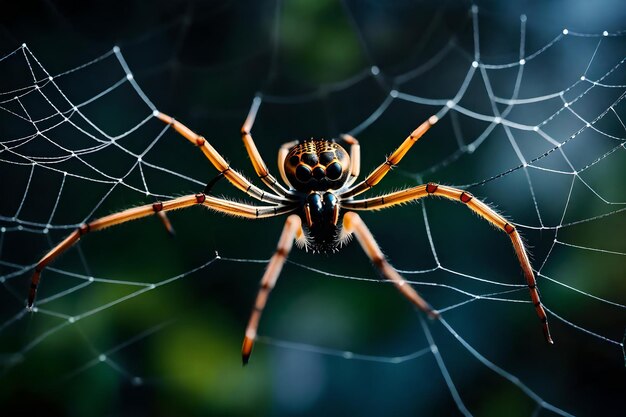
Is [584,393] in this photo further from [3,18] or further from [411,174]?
[3,18]

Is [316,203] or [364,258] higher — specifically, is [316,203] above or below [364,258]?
below

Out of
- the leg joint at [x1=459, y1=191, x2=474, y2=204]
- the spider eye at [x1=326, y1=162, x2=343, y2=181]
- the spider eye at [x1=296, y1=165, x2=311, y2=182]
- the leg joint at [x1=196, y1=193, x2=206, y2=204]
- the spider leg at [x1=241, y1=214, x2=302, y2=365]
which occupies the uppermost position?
the spider eye at [x1=326, y1=162, x2=343, y2=181]

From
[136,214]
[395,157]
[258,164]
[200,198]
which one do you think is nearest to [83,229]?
[136,214]

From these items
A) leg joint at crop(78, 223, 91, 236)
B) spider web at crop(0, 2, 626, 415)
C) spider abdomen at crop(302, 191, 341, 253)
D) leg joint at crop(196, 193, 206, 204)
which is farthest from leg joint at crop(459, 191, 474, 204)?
spider web at crop(0, 2, 626, 415)

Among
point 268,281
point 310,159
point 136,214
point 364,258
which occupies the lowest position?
point 268,281

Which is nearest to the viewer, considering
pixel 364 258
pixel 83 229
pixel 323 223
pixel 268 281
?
pixel 268 281

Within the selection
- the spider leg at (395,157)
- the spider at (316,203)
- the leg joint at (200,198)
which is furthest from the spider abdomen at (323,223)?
the leg joint at (200,198)

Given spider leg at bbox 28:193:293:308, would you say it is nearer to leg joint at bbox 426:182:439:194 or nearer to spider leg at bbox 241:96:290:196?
spider leg at bbox 241:96:290:196

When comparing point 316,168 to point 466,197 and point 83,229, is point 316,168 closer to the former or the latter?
point 466,197
